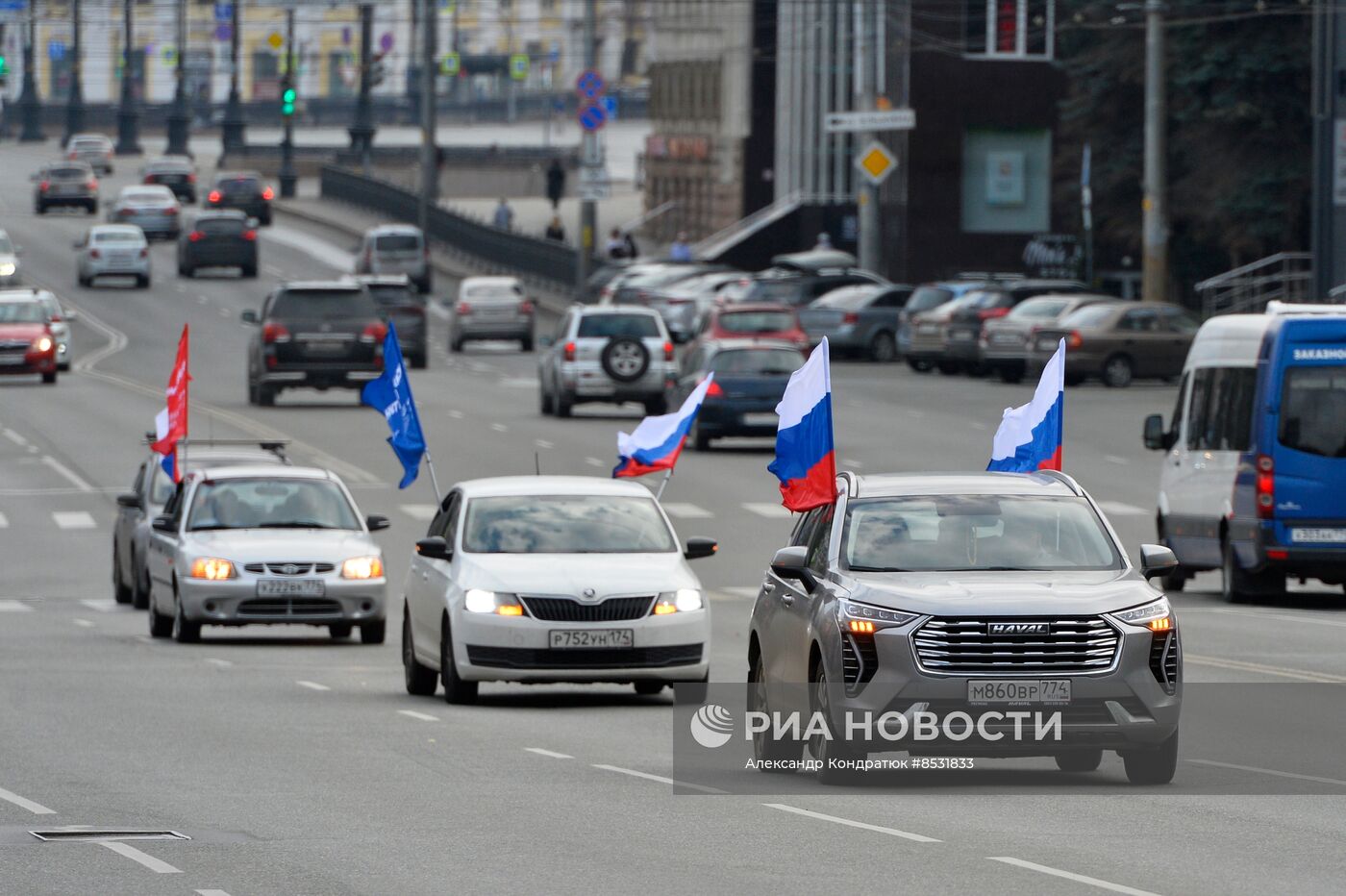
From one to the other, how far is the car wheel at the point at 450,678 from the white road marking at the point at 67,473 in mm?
19752

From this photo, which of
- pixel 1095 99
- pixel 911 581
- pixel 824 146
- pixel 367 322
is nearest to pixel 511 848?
pixel 911 581

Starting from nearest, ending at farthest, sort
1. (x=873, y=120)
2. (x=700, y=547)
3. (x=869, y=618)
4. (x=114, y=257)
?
(x=869, y=618)
(x=700, y=547)
(x=873, y=120)
(x=114, y=257)

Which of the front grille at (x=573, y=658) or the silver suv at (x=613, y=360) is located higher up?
the silver suv at (x=613, y=360)

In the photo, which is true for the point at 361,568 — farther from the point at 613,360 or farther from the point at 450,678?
the point at 613,360

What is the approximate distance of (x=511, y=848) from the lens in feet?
35.1

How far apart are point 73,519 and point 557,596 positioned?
17985mm

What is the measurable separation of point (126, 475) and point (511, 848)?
1069 inches

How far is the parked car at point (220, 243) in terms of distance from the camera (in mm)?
72812

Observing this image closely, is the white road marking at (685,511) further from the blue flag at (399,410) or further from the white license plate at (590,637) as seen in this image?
the white license plate at (590,637)

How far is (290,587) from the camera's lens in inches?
864

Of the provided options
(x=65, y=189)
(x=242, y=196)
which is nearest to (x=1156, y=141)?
(x=242, y=196)

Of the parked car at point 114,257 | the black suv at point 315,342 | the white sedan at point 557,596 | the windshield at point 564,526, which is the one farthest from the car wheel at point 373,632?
the parked car at point 114,257

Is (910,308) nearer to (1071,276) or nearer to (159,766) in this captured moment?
(1071,276)

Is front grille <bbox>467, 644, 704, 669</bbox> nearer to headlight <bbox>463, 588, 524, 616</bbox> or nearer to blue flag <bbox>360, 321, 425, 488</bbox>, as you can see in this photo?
headlight <bbox>463, 588, 524, 616</bbox>
